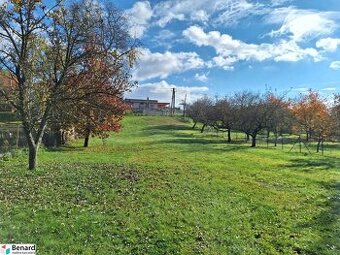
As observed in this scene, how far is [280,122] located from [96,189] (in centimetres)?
4179

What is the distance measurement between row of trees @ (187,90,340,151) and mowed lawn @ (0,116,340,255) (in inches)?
1068

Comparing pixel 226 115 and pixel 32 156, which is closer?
pixel 32 156

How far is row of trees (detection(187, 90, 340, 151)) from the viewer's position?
149 ft

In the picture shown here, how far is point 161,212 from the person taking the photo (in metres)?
11.4

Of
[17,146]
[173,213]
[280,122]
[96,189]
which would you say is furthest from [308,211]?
[280,122]

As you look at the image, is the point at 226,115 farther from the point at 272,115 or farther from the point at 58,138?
the point at 58,138

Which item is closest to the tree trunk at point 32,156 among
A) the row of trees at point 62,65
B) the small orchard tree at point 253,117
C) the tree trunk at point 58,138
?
the row of trees at point 62,65

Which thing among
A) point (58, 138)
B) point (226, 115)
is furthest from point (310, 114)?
point (58, 138)

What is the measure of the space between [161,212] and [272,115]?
122ft

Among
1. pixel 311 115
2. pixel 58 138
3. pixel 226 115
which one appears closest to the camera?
pixel 58 138

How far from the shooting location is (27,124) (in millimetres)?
16672

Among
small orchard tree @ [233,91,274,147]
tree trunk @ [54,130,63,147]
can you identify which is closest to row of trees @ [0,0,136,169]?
tree trunk @ [54,130,63,147]

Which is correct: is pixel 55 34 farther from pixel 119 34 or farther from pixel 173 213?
pixel 173 213

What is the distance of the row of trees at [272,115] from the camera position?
4534 cm
